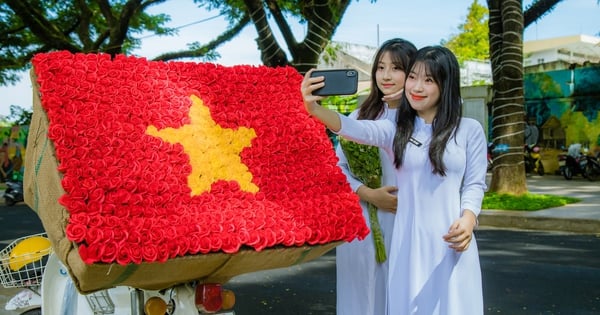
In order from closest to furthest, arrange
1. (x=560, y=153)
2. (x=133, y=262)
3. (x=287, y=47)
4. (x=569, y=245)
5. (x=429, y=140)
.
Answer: (x=133, y=262) → (x=429, y=140) → (x=569, y=245) → (x=287, y=47) → (x=560, y=153)

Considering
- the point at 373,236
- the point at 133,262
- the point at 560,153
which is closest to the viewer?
the point at 133,262

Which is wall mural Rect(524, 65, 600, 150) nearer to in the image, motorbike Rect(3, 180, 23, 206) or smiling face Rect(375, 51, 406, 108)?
motorbike Rect(3, 180, 23, 206)

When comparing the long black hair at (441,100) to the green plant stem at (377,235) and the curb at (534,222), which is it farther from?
the curb at (534,222)

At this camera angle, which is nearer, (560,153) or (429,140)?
(429,140)

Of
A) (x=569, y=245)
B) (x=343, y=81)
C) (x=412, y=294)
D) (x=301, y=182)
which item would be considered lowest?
(x=569, y=245)

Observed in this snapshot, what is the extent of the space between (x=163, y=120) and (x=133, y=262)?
1.68 feet

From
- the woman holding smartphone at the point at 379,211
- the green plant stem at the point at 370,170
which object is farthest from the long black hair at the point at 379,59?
the green plant stem at the point at 370,170

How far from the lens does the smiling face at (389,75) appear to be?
2684mm

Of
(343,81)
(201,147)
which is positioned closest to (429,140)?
(343,81)

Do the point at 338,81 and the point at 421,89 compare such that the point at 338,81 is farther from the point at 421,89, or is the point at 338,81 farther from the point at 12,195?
the point at 12,195

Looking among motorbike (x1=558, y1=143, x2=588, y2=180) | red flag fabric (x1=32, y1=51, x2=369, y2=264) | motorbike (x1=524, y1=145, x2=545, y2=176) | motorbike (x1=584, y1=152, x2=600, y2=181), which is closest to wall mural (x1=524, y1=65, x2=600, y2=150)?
motorbike (x1=524, y1=145, x2=545, y2=176)

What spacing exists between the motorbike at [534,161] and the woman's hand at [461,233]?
17.5 meters

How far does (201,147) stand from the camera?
2162 mm

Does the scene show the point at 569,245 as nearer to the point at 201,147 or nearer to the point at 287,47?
→ the point at 287,47
